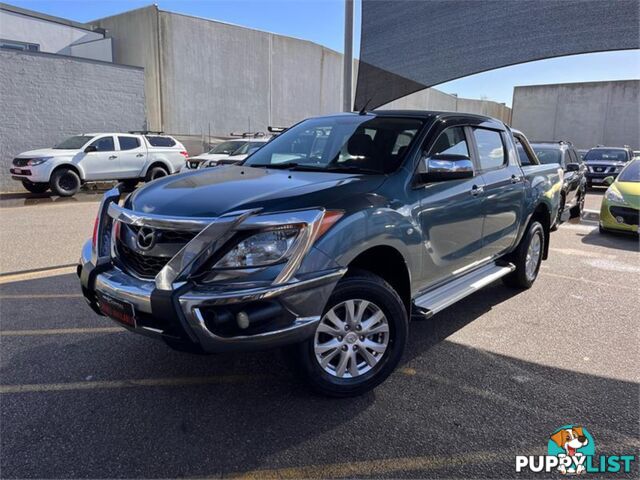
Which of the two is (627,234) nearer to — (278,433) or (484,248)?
(484,248)

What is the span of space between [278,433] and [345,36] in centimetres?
795

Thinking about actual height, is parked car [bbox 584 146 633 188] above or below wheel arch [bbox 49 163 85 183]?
above

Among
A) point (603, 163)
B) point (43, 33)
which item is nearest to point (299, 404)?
point (603, 163)

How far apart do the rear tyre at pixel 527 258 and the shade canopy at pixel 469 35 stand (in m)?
2.90

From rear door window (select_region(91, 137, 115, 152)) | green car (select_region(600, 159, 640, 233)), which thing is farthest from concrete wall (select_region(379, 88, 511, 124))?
green car (select_region(600, 159, 640, 233))

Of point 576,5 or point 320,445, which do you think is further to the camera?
point 576,5

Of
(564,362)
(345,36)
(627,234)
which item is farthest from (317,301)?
(627,234)

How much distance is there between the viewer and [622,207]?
8.69 m

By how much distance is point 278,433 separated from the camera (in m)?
2.79

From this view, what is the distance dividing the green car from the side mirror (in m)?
6.58

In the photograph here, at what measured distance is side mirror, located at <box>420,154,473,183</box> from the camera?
358 centimetres

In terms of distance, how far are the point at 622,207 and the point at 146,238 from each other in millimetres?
8703

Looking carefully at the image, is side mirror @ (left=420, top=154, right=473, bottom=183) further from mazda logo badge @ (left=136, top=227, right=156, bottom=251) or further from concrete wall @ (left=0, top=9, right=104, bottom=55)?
concrete wall @ (left=0, top=9, right=104, bottom=55)

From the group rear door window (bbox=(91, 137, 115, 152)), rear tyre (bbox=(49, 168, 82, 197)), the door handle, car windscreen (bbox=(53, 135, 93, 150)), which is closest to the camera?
the door handle
